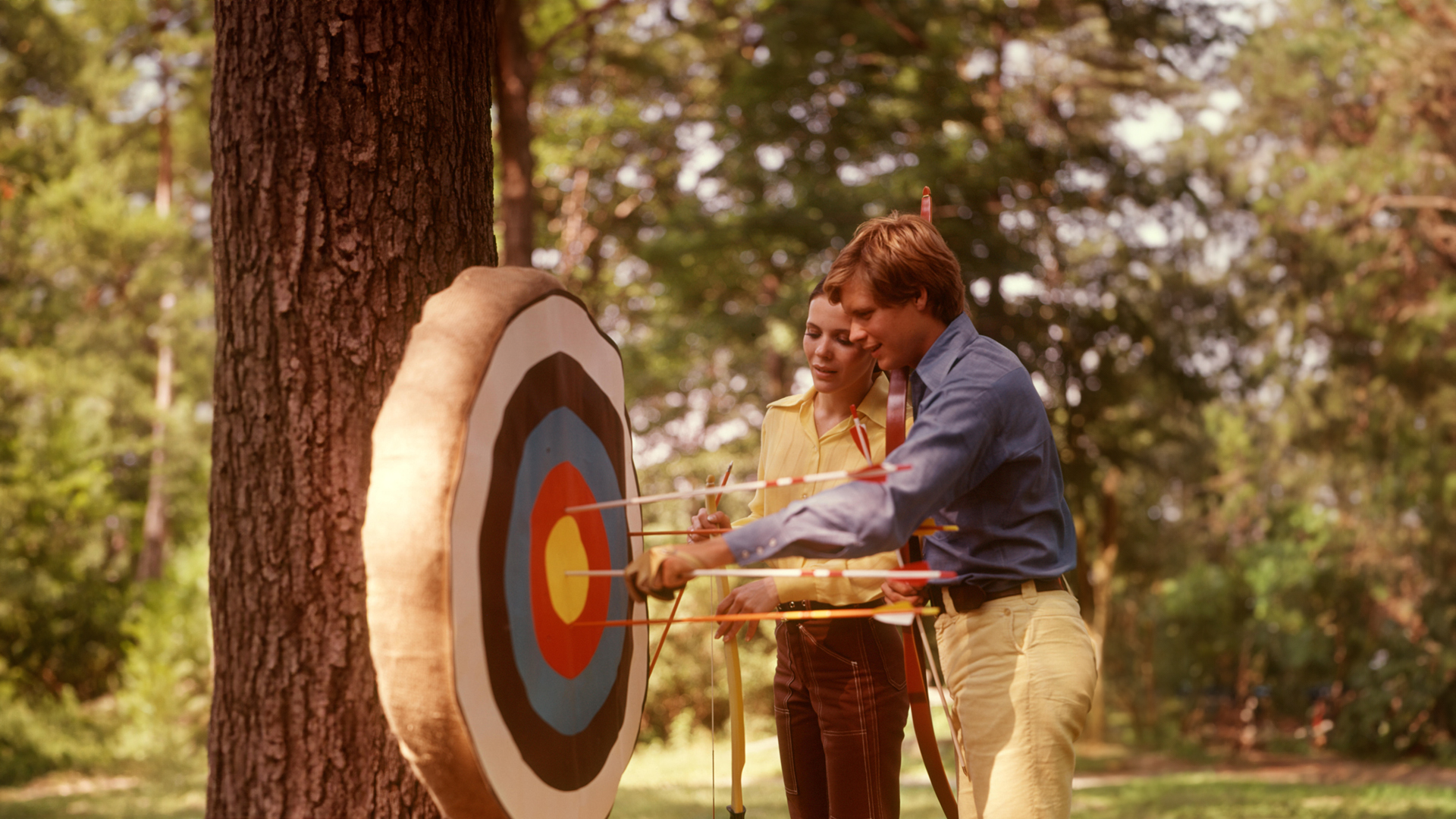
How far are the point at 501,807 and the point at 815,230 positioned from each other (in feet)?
27.8

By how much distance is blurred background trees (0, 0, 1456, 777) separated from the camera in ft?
34.4

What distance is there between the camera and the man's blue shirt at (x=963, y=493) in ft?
5.30

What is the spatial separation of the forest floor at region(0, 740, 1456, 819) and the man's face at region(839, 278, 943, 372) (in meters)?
4.42

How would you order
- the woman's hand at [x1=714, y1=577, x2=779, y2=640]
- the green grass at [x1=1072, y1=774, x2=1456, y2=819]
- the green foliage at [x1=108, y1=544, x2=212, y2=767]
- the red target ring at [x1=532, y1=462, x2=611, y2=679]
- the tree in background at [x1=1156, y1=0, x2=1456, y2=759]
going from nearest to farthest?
1. the red target ring at [x1=532, y1=462, x2=611, y2=679]
2. the woman's hand at [x1=714, y1=577, x2=779, y2=640]
3. the green grass at [x1=1072, y1=774, x2=1456, y2=819]
4. the green foliage at [x1=108, y1=544, x2=212, y2=767]
5. the tree in background at [x1=1156, y1=0, x2=1456, y2=759]

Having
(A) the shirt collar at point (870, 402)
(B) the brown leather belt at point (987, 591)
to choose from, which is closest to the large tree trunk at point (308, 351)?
(A) the shirt collar at point (870, 402)

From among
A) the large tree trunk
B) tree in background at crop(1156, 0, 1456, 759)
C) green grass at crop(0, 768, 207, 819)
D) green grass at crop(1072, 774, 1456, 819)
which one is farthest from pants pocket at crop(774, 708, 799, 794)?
tree in background at crop(1156, 0, 1456, 759)

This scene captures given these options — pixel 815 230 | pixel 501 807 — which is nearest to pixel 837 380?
pixel 501 807

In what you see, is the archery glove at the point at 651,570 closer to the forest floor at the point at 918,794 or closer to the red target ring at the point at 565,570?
the red target ring at the point at 565,570

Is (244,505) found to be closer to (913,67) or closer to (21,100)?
(913,67)

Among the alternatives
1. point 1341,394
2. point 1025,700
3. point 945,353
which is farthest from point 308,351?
point 1341,394

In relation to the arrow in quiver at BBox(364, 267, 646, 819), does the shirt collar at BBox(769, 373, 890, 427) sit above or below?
above

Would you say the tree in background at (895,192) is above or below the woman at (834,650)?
above

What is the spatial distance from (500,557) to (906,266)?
34.9 inches

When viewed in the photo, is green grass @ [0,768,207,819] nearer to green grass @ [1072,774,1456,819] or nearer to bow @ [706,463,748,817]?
bow @ [706,463,748,817]
